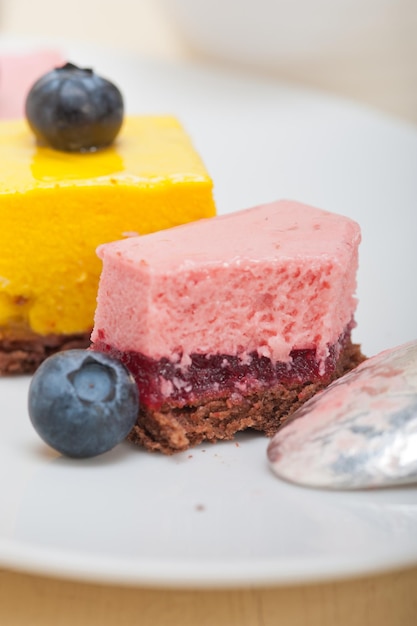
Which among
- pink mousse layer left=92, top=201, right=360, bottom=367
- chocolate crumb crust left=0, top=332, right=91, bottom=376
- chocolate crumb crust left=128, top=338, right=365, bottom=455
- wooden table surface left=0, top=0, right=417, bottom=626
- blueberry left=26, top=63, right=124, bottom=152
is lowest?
chocolate crumb crust left=0, top=332, right=91, bottom=376

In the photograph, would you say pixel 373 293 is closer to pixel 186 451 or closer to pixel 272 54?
pixel 186 451

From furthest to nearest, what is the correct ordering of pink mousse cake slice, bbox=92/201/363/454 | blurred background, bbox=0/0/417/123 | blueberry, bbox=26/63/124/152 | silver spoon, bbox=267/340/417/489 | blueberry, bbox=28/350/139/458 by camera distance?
blurred background, bbox=0/0/417/123
blueberry, bbox=26/63/124/152
pink mousse cake slice, bbox=92/201/363/454
blueberry, bbox=28/350/139/458
silver spoon, bbox=267/340/417/489

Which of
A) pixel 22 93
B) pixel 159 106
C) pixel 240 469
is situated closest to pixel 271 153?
pixel 159 106

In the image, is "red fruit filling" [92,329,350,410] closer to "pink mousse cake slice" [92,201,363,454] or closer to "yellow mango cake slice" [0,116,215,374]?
"pink mousse cake slice" [92,201,363,454]

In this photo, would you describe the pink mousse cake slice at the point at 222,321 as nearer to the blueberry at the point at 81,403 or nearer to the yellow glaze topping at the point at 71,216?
the blueberry at the point at 81,403

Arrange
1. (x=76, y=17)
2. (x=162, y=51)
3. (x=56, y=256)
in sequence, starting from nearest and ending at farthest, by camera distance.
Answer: (x=56, y=256) → (x=162, y=51) → (x=76, y=17)

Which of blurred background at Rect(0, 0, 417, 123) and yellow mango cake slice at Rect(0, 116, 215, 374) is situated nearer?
yellow mango cake slice at Rect(0, 116, 215, 374)

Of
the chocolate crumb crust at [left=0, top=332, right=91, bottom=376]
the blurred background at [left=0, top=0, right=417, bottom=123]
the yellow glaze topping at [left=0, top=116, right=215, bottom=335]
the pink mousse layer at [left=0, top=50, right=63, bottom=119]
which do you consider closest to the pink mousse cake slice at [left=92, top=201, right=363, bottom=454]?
the yellow glaze topping at [left=0, top=116, right=215, bottom=335]
